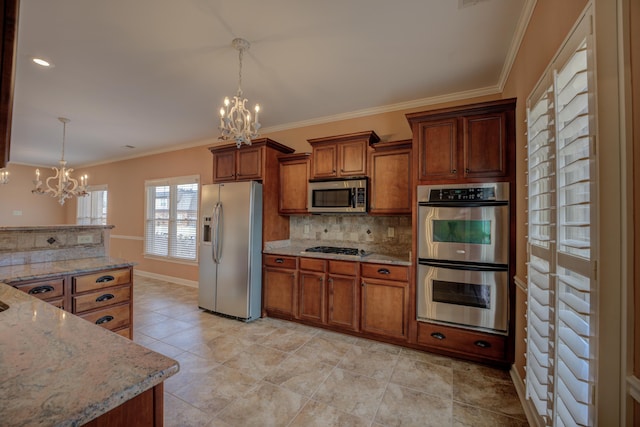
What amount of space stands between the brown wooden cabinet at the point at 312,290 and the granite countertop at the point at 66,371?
95.1 inches

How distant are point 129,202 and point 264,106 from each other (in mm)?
4719

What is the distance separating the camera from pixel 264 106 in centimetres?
364

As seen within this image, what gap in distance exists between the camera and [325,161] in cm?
357

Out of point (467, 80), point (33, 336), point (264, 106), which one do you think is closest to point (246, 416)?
point (33, 336)

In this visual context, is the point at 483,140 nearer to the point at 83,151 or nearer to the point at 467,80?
the point at 467,80

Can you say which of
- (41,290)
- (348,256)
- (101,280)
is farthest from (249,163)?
(41,290)

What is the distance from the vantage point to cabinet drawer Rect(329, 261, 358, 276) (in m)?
3.11

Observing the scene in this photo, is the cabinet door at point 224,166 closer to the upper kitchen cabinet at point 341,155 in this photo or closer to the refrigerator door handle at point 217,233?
the refrigerator door handle at point 217,233

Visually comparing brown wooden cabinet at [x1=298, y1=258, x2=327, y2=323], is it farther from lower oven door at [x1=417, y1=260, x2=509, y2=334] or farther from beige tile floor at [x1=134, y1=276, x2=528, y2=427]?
lower oven door at [x1=417, y1=260, x2=509, y2=334]

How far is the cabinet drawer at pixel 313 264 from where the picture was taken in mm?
3301

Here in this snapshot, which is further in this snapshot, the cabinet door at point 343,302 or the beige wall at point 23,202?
the beige wall at point 23,202

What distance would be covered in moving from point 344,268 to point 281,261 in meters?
0.90

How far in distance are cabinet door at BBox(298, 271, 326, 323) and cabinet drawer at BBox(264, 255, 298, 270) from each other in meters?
0.16

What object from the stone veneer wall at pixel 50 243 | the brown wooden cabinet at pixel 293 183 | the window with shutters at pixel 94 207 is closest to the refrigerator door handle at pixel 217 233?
the brown wooden cabinet at pixel 293 183
